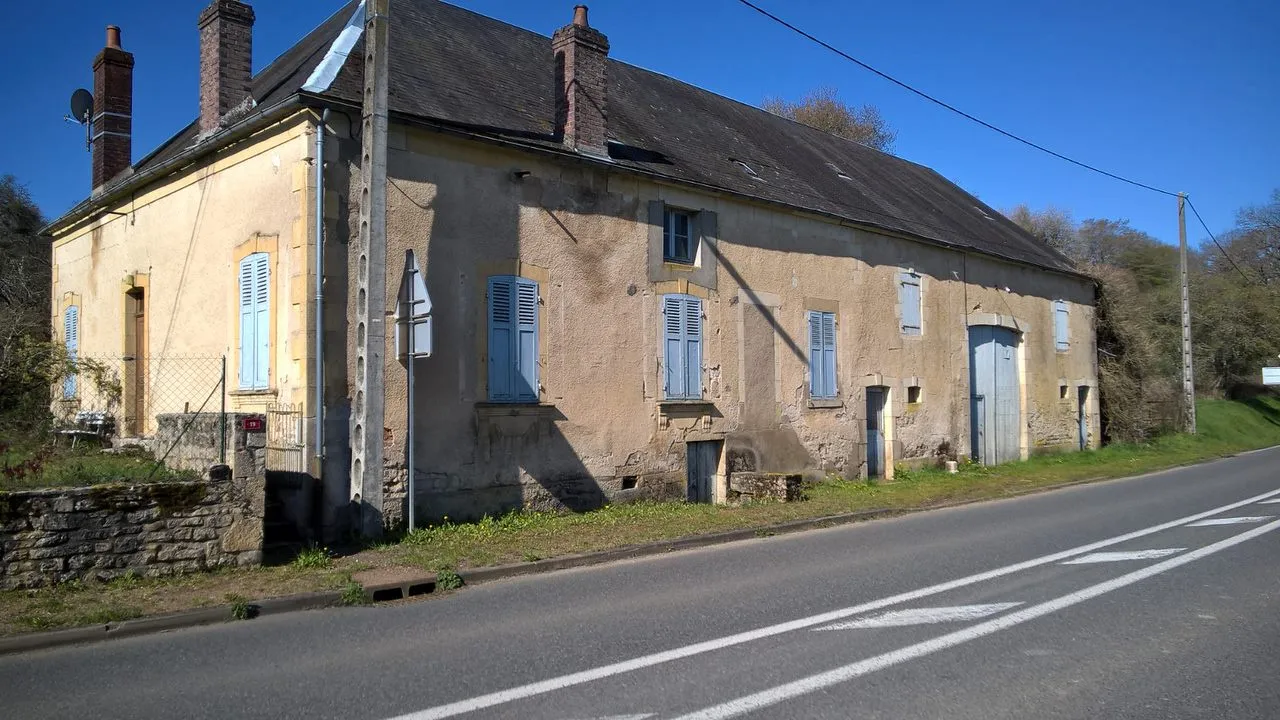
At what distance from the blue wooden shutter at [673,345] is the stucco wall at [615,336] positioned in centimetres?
17

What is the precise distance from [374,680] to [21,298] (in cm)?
2352

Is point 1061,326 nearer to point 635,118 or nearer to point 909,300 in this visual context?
point 909,300

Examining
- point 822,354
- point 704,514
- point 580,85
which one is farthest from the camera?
point 822,354

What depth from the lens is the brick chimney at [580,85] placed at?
12828 millimetres

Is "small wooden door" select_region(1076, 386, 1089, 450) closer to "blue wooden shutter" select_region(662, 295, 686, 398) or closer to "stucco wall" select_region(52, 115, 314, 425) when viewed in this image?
"blue wooden shutter" select_region(662, 295, 686, 398)

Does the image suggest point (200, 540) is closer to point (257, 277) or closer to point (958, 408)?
point (257, 277)

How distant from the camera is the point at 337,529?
1001cm

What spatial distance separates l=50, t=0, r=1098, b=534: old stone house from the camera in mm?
10508

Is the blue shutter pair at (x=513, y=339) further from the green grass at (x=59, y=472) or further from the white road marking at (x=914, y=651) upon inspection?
the white road marking at (x=914, y=651)

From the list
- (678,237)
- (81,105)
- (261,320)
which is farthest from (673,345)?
(81,105)

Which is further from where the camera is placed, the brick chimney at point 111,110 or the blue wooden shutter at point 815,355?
the blue wooden shutter at point 815,355

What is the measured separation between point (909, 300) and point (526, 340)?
394 inches

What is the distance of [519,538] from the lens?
10258 mm

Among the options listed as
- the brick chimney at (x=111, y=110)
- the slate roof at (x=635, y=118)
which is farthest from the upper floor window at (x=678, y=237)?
the brick chimney at (x=111, y=110)
